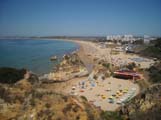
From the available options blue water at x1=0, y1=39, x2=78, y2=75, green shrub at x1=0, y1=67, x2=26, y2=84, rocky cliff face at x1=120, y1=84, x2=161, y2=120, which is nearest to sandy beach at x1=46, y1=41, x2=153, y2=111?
green shrub at x1=0, y1=67, x2=26, y2=84

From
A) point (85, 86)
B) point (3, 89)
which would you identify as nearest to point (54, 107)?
point (3, 89)

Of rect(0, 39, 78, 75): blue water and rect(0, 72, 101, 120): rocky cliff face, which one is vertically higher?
rect(0, 72, 101, 120): rocky cliff face

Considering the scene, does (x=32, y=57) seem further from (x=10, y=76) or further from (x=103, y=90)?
(x=103, y=90)

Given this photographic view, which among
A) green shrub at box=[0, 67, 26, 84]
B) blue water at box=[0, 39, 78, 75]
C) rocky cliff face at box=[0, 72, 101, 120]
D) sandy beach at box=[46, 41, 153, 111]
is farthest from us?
blue water at box=[0, 39, 78, 75]

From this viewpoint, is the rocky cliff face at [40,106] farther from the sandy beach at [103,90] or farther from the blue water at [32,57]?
the blue water at [32,57]

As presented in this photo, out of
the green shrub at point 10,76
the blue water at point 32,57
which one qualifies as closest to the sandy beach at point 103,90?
the green shrub at point 10,76

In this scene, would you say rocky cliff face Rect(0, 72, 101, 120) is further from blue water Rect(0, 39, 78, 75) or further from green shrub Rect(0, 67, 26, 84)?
blue water Rect(0, 39, 78, 75)

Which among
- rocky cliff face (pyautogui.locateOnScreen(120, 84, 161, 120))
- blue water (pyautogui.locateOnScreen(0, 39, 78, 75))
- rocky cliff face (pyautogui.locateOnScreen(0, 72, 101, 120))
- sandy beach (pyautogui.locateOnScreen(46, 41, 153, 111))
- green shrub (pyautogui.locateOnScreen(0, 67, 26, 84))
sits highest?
rocky cliff face (pyautogui.locateOnScreen(0, 72, 101, 120))

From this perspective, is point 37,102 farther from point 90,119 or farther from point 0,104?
point 90,119
